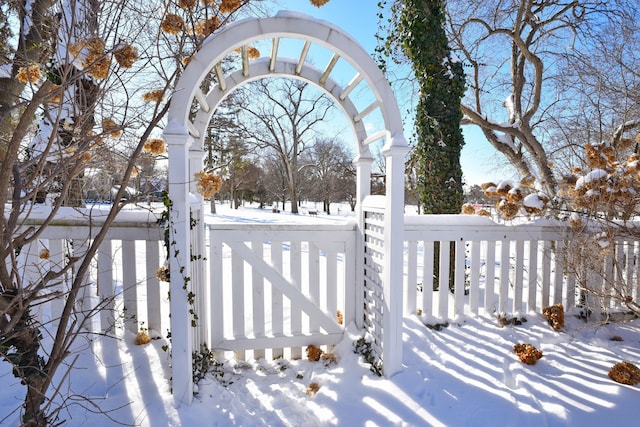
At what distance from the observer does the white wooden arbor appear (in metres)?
1.63

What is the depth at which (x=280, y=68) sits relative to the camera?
223 cm

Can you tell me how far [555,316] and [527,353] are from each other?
0.70 metres

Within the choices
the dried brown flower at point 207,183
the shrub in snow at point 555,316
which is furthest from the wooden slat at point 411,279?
the dried brown flower at point 207,183

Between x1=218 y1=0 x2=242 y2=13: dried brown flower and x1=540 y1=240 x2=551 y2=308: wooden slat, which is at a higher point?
x1=218 y1=0 x2=242 y2=13: dried brown flower

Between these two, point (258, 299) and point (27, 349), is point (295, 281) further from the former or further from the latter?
point (27, 349)

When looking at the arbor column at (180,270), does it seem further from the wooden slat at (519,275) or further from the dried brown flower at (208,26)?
the wooden slat at (519,275)

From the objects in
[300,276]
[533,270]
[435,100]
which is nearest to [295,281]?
[300,276]

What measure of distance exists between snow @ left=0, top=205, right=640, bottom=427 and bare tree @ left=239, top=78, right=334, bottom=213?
10430 millimetres

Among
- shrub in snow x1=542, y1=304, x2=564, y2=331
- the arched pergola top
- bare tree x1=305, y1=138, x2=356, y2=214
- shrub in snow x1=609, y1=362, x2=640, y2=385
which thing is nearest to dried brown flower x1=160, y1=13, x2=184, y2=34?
the arched pergola top

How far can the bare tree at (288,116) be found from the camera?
40.1 ft

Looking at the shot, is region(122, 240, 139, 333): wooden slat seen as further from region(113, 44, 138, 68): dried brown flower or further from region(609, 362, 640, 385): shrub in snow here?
region(609, 362, 640, 385): shrub in snow

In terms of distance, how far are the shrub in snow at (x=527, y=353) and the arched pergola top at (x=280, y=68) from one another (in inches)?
65.2

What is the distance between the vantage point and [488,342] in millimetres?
2326

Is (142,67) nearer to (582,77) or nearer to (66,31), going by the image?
(66,31)
